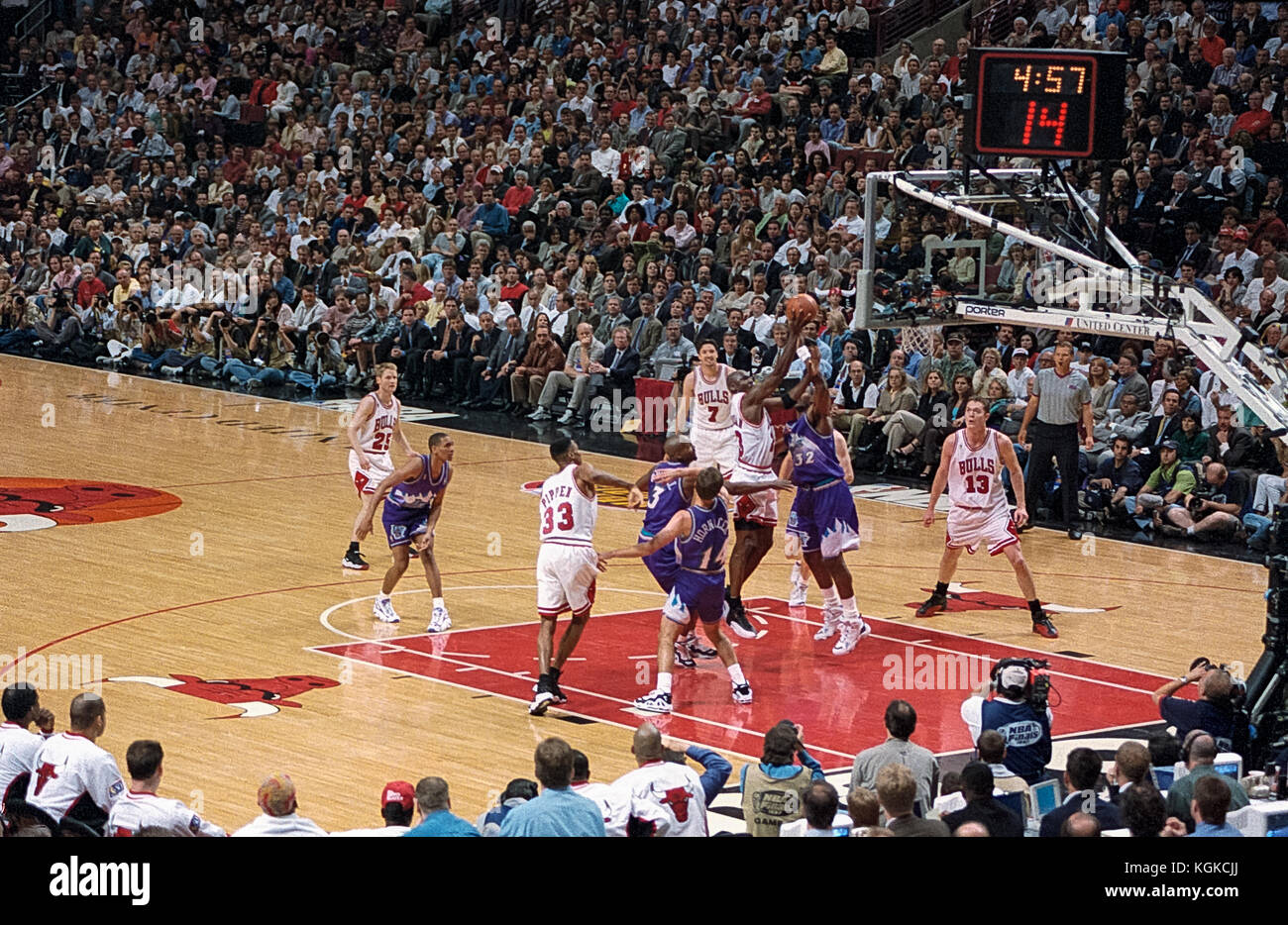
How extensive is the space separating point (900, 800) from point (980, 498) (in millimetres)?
7370

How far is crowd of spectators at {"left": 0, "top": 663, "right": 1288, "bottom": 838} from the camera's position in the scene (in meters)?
7.61

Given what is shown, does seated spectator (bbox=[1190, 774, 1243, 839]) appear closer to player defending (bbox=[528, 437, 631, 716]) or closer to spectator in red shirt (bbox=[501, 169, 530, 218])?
player defending (bbox=[528, 437, 631, 716])

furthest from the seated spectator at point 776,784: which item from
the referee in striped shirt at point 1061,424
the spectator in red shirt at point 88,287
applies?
the spectator in red shirt at point 88,287

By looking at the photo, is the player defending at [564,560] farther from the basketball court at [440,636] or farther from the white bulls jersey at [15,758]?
the white bulls jersey at [15,758]

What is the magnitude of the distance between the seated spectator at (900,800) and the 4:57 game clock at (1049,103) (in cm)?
696

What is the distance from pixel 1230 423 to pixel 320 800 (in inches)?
421

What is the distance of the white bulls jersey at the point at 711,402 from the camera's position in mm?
16438

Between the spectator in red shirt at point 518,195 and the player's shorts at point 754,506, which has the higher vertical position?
the spectator in red shirt at point 518,195

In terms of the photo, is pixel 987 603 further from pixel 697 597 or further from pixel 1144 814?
pixel 1144 814

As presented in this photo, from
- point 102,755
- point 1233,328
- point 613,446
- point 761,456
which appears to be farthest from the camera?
point 613,446

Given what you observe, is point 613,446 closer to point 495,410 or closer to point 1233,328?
point 495,410

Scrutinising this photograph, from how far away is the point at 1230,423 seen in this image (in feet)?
59.5

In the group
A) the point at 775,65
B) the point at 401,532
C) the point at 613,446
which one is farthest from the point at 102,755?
the point at 775,65

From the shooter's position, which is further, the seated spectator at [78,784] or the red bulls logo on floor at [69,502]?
the red bulls logo on floor at [69,502]
